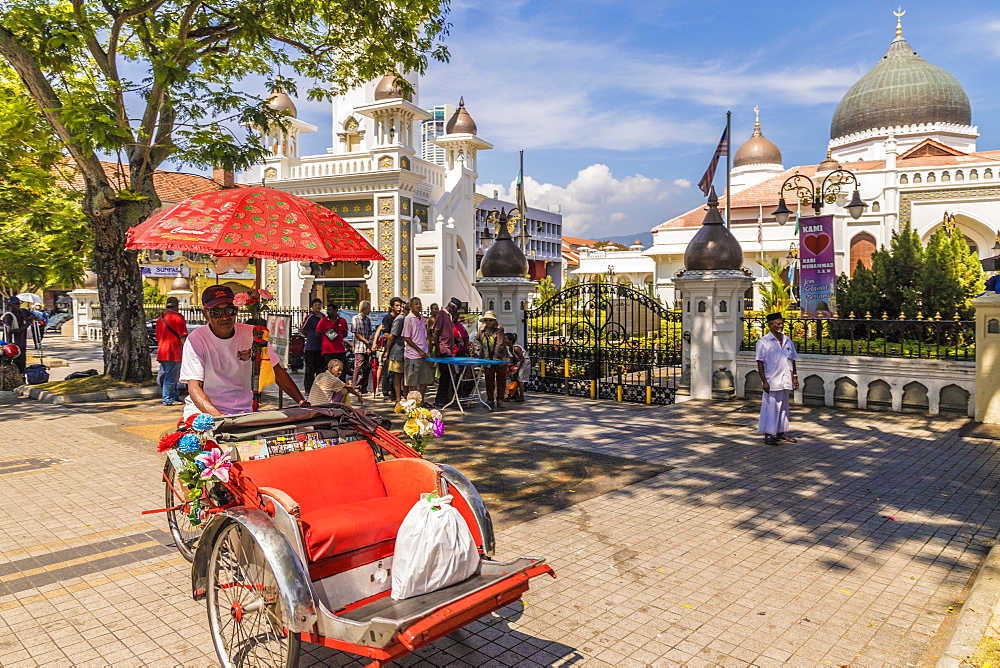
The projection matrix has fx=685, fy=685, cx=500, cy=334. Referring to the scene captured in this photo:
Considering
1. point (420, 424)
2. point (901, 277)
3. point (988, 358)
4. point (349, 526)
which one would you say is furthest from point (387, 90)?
point (349, 526)

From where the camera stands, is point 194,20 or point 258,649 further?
point 194,20

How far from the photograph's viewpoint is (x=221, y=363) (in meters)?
4.84

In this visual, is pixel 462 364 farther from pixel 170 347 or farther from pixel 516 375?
pixel 170 347

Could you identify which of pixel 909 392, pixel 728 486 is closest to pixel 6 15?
pixel 728 486

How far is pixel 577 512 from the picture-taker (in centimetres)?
620

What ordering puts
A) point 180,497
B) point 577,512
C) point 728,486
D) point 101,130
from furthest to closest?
1. point 101,130
2. point 728,486
3. point 577,512
4. point 180,497

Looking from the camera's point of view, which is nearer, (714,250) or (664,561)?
(664,561)

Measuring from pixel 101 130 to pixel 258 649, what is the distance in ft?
32.3

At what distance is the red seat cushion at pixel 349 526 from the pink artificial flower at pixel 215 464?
0.46m

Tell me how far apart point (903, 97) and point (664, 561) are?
4322 centimetres

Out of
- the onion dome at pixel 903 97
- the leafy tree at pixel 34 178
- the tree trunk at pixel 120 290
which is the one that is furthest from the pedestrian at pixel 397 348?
the onion dome at pixel 903 97

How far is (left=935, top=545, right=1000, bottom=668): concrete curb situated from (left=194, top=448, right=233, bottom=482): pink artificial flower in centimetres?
372

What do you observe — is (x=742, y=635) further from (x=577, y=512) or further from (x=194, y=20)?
(x=194, y=20)

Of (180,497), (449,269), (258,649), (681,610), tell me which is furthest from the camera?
(449,269)
